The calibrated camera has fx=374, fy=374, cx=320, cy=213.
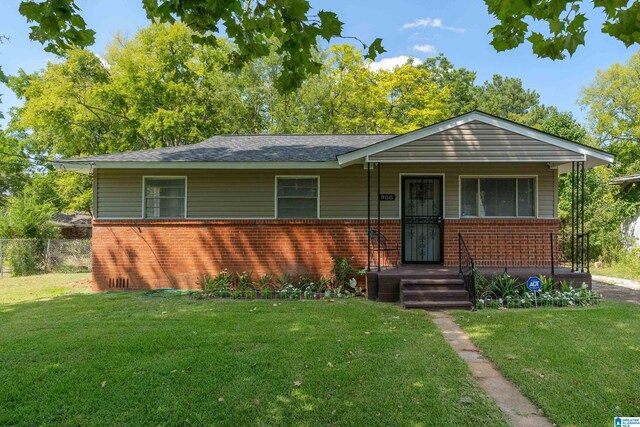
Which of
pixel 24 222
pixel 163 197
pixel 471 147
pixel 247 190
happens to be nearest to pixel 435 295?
pixel 471 147

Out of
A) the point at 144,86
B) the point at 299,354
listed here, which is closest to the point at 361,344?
the point at 299,354

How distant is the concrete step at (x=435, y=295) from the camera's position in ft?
24.0

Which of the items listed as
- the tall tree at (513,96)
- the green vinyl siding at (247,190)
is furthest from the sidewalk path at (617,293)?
the tall tree at (513,96)

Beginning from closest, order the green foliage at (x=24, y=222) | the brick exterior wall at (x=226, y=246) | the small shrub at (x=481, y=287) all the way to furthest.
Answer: the small shrub at (x=481, y=287), the brick exterior wall at (x=226, y=246), the green foliage at (x=24, y=222)

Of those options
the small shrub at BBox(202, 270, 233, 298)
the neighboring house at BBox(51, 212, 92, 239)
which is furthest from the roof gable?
the neighboring house at BBox(51, 212, 92, 239)

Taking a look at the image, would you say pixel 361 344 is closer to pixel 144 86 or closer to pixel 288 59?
pixel 288 59

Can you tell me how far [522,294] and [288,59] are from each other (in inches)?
256

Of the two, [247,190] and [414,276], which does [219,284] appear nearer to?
[247,190]

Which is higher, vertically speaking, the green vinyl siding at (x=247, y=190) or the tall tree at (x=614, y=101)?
the tall tree at (x=614, y=101)

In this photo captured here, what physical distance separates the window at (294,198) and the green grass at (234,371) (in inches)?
131

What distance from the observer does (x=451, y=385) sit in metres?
3.69

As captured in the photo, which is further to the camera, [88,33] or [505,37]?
[505,37]

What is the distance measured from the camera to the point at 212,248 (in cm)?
937

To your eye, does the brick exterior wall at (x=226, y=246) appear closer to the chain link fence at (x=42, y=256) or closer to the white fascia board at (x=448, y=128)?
the white fascia board at (x=448, y=128)
